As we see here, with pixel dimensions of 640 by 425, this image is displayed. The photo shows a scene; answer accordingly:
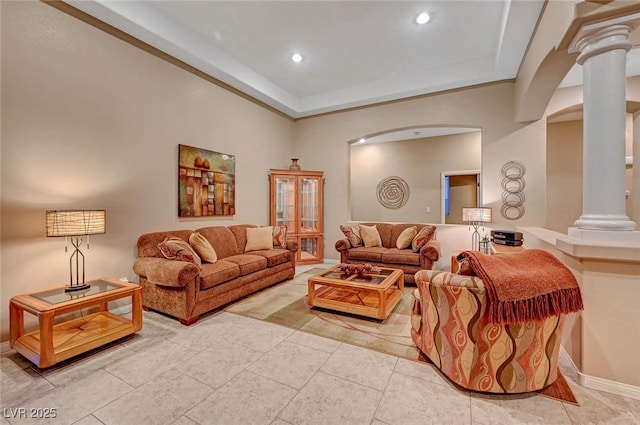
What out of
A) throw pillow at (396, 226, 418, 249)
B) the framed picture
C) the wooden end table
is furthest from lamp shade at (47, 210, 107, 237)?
throw pillow at (396, 226, 418, 249)

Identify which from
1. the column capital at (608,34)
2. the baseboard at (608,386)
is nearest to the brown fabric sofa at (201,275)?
the baseboard at (608,386)

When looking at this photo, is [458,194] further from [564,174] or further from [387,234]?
[387,234]

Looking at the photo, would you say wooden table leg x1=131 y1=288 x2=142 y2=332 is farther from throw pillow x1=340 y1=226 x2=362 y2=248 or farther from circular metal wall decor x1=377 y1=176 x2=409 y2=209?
circular metal wall decor x1=377 y1=176 x2=409 y2=209

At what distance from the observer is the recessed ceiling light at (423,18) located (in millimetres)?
3148

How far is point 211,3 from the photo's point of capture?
3.02 meters

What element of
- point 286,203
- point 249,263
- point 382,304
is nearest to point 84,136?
point 249,263

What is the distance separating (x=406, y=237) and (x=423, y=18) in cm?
302

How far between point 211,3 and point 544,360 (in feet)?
14.4

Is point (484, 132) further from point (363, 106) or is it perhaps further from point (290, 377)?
point (290, 377)

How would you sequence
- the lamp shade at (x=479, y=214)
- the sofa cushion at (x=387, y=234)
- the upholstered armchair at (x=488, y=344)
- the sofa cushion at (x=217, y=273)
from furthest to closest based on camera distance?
the sofa cushion at (x=387, y=234) → the lamp shade at (x=479, y=214) → the sofa cushion at (x=217, y=273) → the upholstered armchair at (x=488, y=344)

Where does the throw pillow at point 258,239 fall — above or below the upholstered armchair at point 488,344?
above

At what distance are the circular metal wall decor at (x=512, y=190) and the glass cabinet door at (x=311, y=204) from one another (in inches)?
126

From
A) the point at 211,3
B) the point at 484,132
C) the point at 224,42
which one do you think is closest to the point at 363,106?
A: the point at 484,132

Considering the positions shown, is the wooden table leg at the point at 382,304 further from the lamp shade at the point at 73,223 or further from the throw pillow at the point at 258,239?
the lamp shade at the point at 73,223
